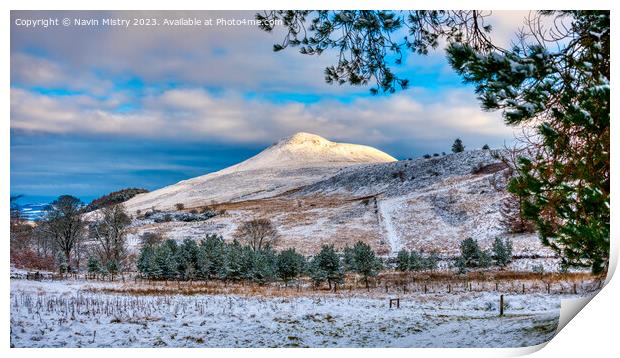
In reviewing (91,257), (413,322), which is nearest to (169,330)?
(91,257)

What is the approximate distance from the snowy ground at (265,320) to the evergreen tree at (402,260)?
0.62 m

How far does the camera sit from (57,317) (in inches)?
276

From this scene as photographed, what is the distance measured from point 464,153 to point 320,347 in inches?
133

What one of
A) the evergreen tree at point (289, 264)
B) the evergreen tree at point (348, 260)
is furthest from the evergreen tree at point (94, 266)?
the evergreen tree at point (348, 260)

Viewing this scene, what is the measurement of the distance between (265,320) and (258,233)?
A: 1663 millimetres

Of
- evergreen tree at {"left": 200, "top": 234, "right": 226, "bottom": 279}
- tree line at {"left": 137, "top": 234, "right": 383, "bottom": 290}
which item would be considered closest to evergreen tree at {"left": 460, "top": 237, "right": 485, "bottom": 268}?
tree line at {"left": 137, "top": 234, "right": 383, "bottom": 290}

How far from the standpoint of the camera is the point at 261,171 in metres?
8.45

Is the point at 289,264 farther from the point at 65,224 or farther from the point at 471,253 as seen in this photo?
the point at 65,224

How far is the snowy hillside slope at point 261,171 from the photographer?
7.84 m

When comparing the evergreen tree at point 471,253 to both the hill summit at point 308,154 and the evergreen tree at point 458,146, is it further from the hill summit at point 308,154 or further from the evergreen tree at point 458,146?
the hill summit at point 308,154

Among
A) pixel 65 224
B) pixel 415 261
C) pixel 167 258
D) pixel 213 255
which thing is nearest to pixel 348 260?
pixel 415 261

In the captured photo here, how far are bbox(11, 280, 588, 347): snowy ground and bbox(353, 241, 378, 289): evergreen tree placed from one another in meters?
0.61

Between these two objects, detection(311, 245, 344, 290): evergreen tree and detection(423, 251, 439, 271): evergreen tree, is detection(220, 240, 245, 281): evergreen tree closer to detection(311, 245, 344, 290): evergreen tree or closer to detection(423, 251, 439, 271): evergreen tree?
detection(311, 245, 344, 290): evergreen tree
